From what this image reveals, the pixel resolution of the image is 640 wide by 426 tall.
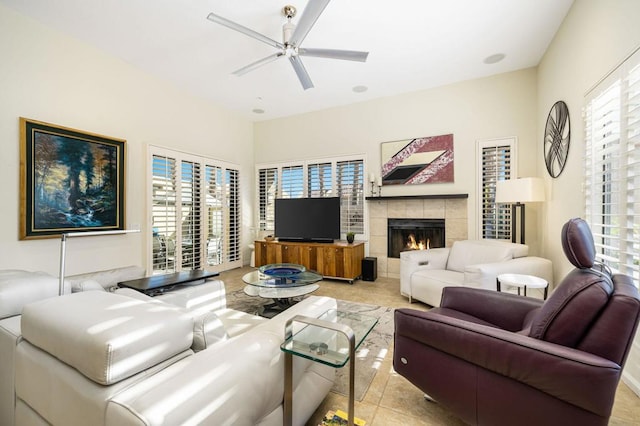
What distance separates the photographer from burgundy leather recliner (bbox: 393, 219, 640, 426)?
41.6 inches

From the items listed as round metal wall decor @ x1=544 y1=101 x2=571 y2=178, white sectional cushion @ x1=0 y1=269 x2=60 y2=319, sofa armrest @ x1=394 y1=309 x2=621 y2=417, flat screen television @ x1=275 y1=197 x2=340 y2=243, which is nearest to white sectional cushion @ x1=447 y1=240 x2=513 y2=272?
round metal wall decor @ x1=544 y1=101 x2=571 y2=178

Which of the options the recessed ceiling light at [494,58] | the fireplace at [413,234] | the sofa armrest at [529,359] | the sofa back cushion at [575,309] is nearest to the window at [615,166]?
the sofa back cushion at [575,309]

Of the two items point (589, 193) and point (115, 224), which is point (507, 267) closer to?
point (589, 193)

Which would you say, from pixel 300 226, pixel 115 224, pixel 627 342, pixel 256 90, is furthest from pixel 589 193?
pixel 115 224

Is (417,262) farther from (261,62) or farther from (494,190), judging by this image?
(261,62)

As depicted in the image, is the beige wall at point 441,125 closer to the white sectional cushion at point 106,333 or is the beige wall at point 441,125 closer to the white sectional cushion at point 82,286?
the white sectional cushion at point 82,286

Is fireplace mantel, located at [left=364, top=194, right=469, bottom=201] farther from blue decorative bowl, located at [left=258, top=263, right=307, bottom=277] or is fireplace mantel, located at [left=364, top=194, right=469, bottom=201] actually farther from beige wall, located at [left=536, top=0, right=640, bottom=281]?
blue decorative bowl, located at [left=258, top=263, right=307, bottom=277]

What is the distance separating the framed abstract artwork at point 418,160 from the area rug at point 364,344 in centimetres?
230

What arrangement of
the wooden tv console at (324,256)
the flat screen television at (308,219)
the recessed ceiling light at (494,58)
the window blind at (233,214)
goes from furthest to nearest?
the window blind at (233,214) → the flat screen television at (308,219) → the wooden tv console at (324,256) → the recessed ceiling light at (494,58)

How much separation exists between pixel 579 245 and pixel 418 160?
342cm

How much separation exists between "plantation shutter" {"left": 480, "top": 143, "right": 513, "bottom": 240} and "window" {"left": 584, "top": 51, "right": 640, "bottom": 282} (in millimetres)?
1643

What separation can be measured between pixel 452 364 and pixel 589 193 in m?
2.16

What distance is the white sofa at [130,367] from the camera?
2.57 feet

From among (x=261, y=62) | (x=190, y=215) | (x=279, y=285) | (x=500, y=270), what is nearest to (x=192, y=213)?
(x=190, y=215)
